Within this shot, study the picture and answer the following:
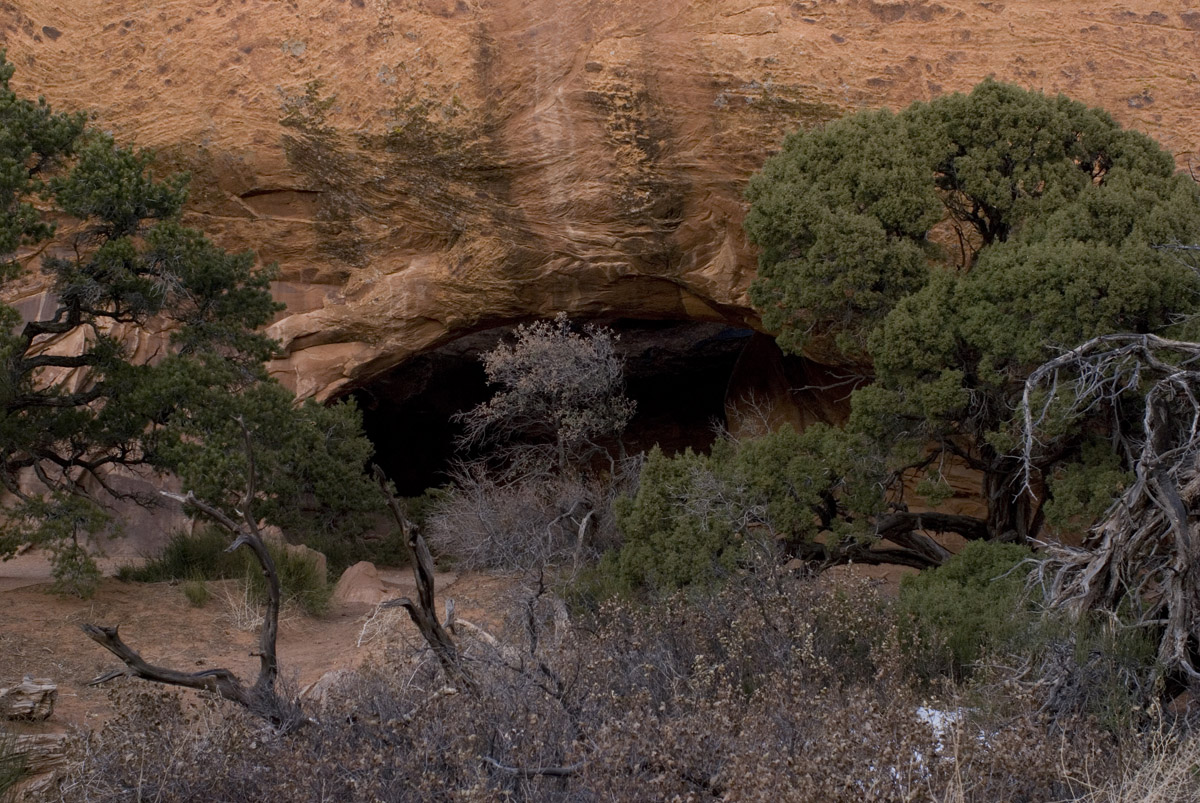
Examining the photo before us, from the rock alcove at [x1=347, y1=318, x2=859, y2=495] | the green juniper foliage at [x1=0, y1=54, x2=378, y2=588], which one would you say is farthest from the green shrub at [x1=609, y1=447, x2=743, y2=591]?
the rock alcove at [x1=347, y1=318, x2=859, y2=495]

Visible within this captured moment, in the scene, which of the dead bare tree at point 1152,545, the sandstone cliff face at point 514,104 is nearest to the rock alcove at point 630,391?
the sandstone cliff face at point 514,104

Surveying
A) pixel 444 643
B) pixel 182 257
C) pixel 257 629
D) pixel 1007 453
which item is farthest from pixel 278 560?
pixel 1007 453

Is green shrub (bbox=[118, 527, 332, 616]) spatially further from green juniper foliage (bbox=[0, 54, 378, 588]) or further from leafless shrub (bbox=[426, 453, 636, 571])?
leafless shrub (bbox=[426, 453, 636, 571])

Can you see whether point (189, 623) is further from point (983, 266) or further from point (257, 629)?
point (983, 266)

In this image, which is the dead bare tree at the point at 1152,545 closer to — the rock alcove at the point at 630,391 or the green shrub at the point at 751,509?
the green shrub at the point at 751,509

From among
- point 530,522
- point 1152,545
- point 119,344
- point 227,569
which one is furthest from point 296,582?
point 1152,545

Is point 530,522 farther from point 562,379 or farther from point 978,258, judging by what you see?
point 978,258

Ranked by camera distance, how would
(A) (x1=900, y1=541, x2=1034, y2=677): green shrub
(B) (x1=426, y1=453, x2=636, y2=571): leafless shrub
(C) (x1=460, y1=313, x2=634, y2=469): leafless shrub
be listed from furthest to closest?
(C) (x1=460, y1=313, x2=634, y2=469): leafless shrub
(B) (x1=426, y1=453, x2=636, y2=571): leafless shrub
(A) (x1=900, y1=541, x2=1034, y2=677): green shrub

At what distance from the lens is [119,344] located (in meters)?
10.6

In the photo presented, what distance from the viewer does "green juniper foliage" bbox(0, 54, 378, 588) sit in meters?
9.62

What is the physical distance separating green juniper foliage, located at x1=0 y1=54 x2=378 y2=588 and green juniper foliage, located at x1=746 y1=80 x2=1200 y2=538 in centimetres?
473

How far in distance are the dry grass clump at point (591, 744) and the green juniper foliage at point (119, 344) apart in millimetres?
4246

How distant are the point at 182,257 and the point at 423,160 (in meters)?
3.35

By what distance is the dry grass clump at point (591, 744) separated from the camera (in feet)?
14.1
